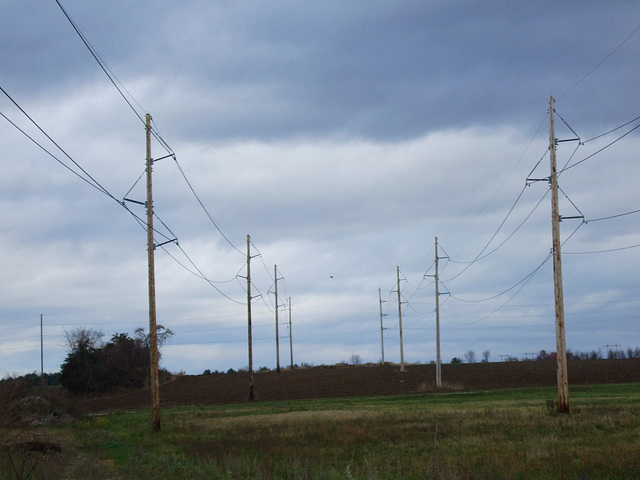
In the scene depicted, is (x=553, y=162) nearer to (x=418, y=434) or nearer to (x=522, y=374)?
(x=418, y=434)

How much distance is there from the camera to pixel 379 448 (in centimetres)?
2100

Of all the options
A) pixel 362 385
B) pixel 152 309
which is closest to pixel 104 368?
pixel 362 385

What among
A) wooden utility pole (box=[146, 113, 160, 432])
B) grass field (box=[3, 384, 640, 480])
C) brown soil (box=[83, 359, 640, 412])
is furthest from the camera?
brown soil (box=[83, 359, 640, 412])

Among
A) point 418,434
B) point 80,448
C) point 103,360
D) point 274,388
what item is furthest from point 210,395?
point 418,434

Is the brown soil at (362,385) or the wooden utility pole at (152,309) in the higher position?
the wooden utility pole at (152,309)

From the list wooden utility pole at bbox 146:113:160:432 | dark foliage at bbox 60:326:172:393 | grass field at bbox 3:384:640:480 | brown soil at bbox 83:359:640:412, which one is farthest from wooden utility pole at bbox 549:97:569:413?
dark foliage at bbox 60:326:172:393

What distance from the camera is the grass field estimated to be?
1561 cm

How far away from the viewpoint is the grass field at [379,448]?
615 inches

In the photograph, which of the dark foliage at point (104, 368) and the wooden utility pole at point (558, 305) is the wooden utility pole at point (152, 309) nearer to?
the wooden utility pole at point (558, 305)

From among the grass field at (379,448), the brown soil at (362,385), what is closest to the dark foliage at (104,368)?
the brown soil at (362,385)

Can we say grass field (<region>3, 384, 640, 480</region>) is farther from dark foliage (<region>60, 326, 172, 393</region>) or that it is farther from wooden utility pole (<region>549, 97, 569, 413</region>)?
dark foliage (<region>60, 326, 172, 393</region>)

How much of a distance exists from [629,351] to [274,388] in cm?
9352

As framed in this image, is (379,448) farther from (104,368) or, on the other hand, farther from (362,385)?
(104,368)

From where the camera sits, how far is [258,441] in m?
24.0
